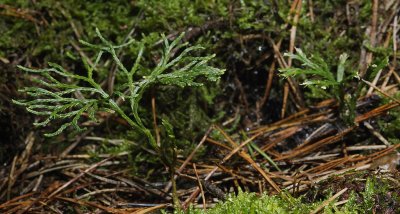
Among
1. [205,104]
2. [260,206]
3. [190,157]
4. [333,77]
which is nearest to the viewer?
[260,206]

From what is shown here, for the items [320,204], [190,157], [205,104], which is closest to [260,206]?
[320,204]

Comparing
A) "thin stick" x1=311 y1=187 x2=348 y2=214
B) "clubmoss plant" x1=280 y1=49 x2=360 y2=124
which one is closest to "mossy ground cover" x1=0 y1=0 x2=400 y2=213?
"clubmoss plant" x1=280 y1=49 x2=360 y2=124

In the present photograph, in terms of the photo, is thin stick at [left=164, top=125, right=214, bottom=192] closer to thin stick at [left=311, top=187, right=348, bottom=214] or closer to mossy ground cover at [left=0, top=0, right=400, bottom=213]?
mossy ground cover at [left=0, top=0, right=400, bottom=213]

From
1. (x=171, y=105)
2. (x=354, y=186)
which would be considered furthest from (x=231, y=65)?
(x=354, y=186)

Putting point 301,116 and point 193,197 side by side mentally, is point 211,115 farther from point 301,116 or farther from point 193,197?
point 193,197

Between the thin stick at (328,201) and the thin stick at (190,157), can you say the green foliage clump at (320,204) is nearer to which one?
the thin stick at (328,201)

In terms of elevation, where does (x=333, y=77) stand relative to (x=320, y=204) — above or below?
above

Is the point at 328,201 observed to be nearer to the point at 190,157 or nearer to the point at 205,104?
the point at 190,157

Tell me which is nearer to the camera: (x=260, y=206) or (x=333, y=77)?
(x=260, y=206)

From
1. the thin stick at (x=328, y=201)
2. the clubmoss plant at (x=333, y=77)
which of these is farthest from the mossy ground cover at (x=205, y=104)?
the thin stick at (x=328, y=201)
